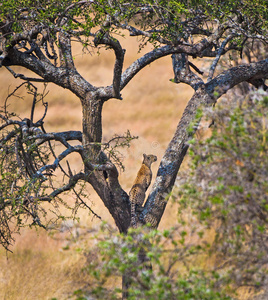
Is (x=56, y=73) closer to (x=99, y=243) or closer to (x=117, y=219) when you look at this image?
(x=117, y=219)

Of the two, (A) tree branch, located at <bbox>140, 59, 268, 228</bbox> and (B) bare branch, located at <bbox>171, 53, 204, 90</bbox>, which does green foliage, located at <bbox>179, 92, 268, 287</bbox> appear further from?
(B) bare branch, located at <bbox>171, 53, 204, 90</bbox>

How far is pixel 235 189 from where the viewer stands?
184 inches

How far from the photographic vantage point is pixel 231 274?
492 cm

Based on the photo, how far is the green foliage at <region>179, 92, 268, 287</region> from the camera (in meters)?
4.79

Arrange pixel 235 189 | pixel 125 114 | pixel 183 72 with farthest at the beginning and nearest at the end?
pixel 125 114
pixel 183 72
pixel 235 189

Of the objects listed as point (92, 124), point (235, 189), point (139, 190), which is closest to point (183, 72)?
point (92, 124)

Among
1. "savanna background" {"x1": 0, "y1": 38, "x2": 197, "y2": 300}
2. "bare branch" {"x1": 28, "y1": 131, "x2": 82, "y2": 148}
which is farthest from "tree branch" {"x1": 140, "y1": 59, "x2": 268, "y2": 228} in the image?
"savanna background" {"x1": 0, "y1": 38, "x2": 197, "y2": 300}

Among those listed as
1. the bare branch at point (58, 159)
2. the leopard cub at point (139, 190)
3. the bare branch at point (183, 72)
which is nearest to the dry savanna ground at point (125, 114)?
the leopard cub at point (139, 190)

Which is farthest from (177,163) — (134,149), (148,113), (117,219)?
(148,113)

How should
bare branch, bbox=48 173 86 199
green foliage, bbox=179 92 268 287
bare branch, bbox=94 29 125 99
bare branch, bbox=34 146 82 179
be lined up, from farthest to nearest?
bare branch, bbox=48 173 86 199 → bare branch, bbox=94 29 125 99 → bare branch, bbox=34 146 82 179 → green foliage, bbox=179 92 268 287

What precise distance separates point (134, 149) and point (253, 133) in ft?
57.5

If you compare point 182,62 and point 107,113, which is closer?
point 182,62

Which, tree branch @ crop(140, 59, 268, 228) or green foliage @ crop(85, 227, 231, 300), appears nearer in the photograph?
green foliage @ crop(85, 227, 231, 300)

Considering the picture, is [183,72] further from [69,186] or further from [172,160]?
[69,186]
